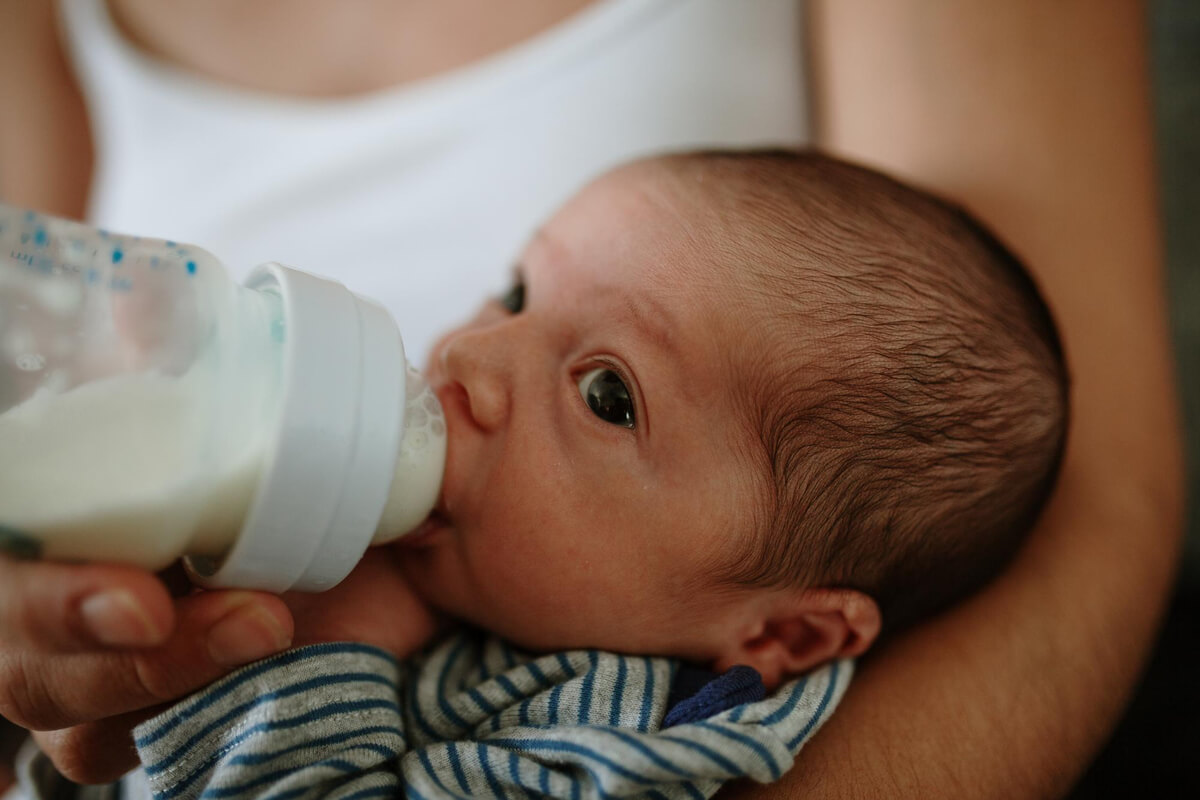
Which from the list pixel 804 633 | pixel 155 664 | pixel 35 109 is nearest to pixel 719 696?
pixel 804 633

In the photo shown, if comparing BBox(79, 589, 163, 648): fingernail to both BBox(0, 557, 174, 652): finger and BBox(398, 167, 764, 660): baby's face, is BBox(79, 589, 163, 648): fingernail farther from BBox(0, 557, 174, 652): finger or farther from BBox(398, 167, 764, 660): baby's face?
BBox(398, 167, 764, 660): baby's face

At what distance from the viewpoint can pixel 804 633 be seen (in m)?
0.94

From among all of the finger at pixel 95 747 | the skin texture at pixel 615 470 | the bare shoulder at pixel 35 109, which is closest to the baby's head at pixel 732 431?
the skin texture at pixel 615 470

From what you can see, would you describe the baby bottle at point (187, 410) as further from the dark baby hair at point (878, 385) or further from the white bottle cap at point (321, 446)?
the dark baby hair at point (878, 385)

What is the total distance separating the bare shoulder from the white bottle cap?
1.38m

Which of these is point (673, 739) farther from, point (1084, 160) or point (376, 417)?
point (1084, 160)

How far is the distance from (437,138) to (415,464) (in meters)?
0.94

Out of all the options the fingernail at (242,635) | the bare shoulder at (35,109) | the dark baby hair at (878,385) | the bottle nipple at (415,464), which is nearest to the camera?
the fingernail at (242,635)

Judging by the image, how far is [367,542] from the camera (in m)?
0.69

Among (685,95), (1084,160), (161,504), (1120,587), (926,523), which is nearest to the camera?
(161,504)

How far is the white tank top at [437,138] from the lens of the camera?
1447mm

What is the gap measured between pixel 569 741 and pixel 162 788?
40cm

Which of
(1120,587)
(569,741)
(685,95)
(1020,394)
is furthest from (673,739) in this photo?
(685,95)

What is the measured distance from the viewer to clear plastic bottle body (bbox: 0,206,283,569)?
1.73ft
